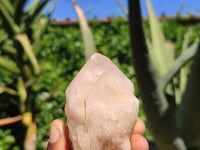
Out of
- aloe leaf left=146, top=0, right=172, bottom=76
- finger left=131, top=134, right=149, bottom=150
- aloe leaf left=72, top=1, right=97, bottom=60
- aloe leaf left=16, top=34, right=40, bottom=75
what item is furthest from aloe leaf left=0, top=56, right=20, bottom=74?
finger left=131, top=134, right=149, bottom=150

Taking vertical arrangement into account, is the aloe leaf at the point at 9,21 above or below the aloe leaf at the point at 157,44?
above

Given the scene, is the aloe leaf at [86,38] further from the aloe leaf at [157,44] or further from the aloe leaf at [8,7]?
the aloe leaf at [8,7]

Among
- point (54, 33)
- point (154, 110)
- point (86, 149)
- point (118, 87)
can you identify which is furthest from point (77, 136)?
point (54, 33)

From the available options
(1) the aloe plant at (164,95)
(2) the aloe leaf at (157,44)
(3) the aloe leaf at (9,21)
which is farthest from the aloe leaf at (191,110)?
(3) the aloe leaf at (9,21)

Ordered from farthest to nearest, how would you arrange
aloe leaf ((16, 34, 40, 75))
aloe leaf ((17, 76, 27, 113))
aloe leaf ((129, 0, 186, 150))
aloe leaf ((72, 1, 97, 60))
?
aloe leaf ((17, 76, 27, 113))
aloe leaf ((16, 34, 40, 75))
aloe leaf ((72, 1, 97, 60))
aloe leaf ((129, 0, 186, 150))

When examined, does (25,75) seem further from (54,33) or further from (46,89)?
(54,33)

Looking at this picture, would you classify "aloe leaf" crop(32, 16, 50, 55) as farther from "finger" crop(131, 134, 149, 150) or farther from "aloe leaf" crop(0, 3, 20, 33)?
"finger" crop(131, 134, 149, 150)
